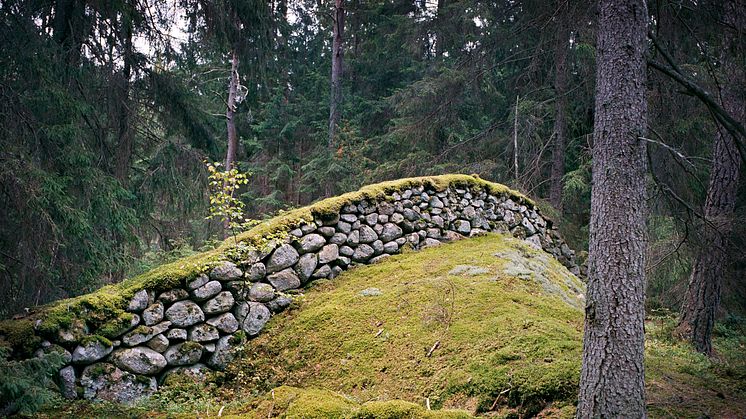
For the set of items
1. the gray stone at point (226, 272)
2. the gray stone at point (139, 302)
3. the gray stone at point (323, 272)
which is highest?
the gray stone at point (226, 272)

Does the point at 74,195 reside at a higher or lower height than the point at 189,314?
higher

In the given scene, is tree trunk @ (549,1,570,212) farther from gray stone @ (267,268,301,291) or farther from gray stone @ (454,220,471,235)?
gray stone @ (267,268,301,291)

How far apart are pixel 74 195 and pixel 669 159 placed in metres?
6.87

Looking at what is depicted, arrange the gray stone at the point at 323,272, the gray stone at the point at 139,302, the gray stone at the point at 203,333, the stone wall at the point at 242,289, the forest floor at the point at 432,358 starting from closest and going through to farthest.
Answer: the forest floor at the point at 432,358, the stone wall at the point at 242,289, the gray stone at the point at 139,302, the gray stone at the point at 203,333, the gray stone at the point at 323,272

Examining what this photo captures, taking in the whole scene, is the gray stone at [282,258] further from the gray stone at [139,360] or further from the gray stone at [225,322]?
the gray stone at [139,360]

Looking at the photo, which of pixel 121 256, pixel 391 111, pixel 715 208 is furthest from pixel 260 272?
pixel 391 111

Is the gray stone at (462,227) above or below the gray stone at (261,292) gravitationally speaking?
above

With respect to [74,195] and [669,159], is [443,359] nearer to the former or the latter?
[669,159]

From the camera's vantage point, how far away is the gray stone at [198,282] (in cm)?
498

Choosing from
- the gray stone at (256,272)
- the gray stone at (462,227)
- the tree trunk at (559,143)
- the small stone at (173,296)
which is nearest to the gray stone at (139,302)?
the small stone at (173,296)

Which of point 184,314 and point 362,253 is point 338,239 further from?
point 184,314

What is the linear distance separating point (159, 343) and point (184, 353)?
0.84 feet

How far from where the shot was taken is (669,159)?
4555mm

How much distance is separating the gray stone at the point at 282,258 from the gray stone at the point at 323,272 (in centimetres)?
34
